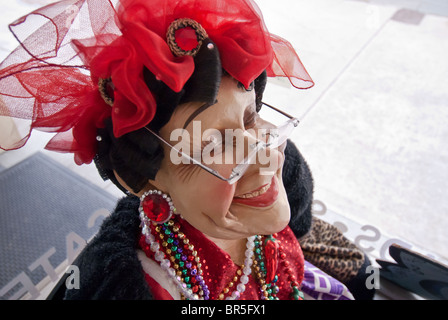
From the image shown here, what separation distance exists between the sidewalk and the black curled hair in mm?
1062

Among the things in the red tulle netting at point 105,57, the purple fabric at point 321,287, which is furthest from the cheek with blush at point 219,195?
the purple fabric at point 321,287

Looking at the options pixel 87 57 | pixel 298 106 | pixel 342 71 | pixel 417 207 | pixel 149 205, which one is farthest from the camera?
pixel 342 71

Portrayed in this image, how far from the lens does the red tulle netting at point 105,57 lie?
21.7 inches

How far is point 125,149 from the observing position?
612 millimetres

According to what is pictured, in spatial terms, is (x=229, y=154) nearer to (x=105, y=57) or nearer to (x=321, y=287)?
(x=105, y=57)

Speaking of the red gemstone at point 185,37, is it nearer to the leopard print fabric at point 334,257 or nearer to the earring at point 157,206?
the earring at point 157,206

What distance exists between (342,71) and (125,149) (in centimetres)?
215

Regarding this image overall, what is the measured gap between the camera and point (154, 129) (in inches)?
24.0

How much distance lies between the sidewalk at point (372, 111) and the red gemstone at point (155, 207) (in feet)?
3.22

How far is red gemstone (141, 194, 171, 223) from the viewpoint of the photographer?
687 mm

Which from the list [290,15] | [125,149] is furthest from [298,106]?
[125,149]

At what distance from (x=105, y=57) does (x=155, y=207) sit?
0.28 meters
